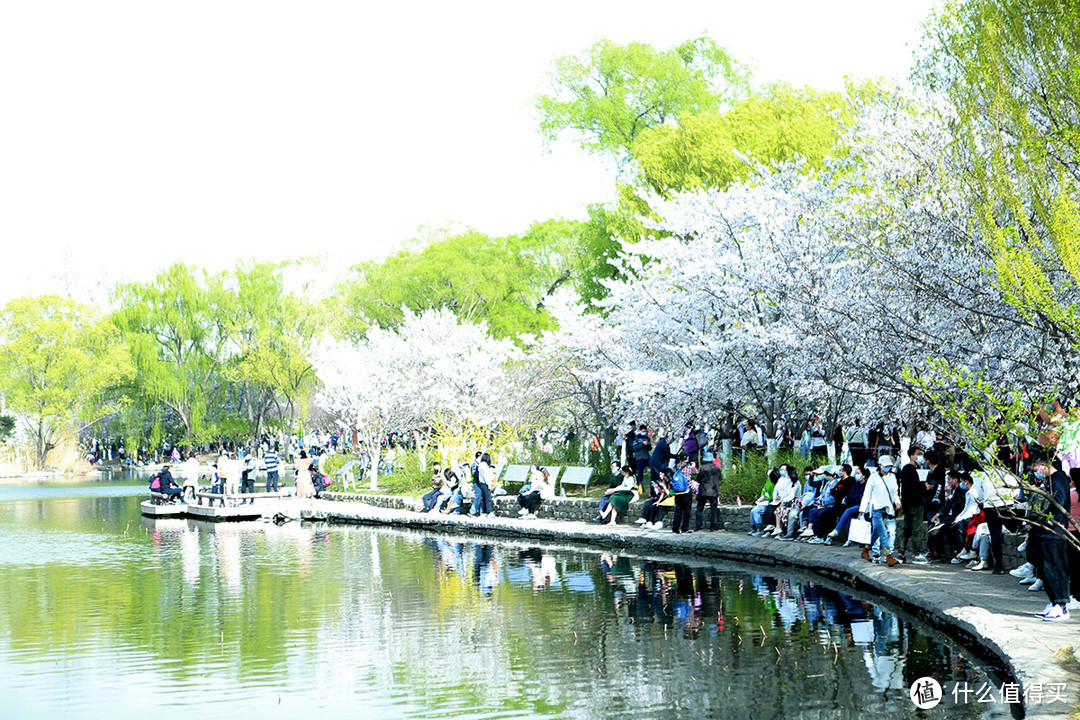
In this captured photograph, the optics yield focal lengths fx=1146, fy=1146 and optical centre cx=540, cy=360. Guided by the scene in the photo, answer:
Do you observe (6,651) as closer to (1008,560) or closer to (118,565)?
(118,565)

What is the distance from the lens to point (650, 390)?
24.4 meters

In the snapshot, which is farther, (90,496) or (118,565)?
(90,496)

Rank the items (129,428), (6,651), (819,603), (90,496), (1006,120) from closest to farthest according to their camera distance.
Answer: (6,651)
(819,603)
(1006,120)
(90,496)
(129,428)

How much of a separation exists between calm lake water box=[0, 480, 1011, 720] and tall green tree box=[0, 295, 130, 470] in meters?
48.9

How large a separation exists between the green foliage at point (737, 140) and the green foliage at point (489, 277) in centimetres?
2371

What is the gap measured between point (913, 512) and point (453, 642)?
308 inches

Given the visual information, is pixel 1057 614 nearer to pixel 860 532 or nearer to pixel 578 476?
pixel 860 532

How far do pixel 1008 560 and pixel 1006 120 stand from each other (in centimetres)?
636

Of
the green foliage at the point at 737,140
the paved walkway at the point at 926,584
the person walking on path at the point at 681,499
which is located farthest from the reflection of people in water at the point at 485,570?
the green foliage at the point at 737,140

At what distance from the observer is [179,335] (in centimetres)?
6812

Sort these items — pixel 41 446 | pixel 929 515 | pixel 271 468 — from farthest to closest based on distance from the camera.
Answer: pixel 41 446 < pixel 271 468 < pixel 929 515

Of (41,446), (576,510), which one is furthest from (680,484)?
(41,446)

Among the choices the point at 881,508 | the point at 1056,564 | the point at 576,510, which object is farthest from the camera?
the point at 576,510

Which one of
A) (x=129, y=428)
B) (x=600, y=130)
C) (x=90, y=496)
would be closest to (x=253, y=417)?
(x=129, y=428)
